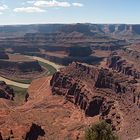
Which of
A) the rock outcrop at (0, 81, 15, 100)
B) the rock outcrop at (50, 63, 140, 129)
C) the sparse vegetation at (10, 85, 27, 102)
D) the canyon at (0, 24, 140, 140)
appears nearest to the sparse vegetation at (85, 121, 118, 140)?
the canyon at (0, 24, 140, 140)

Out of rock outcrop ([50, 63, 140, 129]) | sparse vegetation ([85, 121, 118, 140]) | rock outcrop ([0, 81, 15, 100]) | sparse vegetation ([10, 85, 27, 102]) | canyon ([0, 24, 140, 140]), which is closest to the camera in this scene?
sparse vegetation ([85, 121, 118, 140])

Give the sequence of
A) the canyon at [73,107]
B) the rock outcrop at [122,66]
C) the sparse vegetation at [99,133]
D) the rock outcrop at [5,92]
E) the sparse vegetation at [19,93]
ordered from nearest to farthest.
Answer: the sparse vegetation at [99,133], the canyon at [73,107], the rock outcrop at [5,92], the sparse vegetation at [19,93], the rock outcrop at [122,66]

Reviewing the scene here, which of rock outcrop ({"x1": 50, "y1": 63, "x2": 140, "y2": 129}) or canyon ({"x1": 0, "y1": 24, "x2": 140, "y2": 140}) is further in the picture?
rock outcrop ({"x1": 50, "y1": 63, "x2": 140, "y2": 129})

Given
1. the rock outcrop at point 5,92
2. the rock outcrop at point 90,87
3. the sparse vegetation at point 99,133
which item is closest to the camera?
the sparse vegetation at point 99,133

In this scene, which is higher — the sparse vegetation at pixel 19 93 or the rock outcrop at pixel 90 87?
the rock outcrop at pixel 90 87

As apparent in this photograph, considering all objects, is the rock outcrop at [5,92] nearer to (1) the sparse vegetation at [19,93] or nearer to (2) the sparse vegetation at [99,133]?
(1) the sparse vegetation at [19,93]

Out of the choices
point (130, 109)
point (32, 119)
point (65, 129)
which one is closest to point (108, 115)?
point (130, 109)

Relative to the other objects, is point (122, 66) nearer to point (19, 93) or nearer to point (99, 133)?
point (19, 93)

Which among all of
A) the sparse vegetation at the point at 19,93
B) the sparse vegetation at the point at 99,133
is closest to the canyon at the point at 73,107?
the sparse vegetation at the point at 19,93

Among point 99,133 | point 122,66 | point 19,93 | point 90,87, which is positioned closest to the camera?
point 99,133

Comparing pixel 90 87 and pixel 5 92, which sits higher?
pixel 90 87

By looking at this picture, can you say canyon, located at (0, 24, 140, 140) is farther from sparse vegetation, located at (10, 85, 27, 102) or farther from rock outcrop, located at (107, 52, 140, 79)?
rock outcrop, located at (107, 52, 140, 79)

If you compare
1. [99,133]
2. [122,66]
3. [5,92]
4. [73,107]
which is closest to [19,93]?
[5,92]
